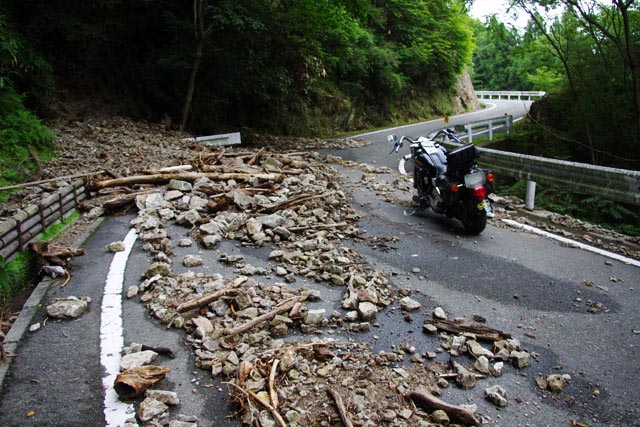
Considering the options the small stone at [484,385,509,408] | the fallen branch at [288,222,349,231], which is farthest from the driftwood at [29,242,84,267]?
the small stone at [484,385,509,408]

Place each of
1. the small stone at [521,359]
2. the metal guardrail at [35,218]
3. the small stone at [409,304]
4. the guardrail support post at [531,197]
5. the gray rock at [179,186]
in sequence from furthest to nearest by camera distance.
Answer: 1. the guardrail support post at [531,197]
2. the gray rock at [179,186]
3. the metal guardrail at [35,218]
4. the small stone at [409,304]
5. the small stone at [521,359]

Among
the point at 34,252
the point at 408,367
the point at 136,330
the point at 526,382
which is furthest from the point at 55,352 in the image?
the point at 526,382

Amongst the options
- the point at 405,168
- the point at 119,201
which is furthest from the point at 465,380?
the point at 405,168

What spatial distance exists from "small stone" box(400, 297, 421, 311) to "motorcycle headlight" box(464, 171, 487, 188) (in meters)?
2.74

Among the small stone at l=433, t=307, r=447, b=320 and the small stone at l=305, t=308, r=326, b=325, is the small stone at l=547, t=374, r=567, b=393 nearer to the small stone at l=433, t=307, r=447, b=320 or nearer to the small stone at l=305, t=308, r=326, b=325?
the small stone at l=433, t=307, r=447, b=320

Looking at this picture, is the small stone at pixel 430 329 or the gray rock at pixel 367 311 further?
the gray rock at pixel 367 311

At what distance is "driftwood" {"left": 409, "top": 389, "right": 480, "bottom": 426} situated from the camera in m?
2.96

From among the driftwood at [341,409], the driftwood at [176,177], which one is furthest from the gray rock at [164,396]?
the driftwood at [176,177]

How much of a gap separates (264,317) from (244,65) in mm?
13688

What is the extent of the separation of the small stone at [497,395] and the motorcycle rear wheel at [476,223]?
3877 mm

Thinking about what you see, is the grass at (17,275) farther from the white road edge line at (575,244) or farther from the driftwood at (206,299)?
the white road edge line at (575,244)

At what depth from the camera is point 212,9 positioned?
44.8 ft

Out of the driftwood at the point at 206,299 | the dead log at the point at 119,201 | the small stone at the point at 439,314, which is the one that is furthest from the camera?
the dead log at the point at 119,201

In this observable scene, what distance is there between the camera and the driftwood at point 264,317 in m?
3.87
